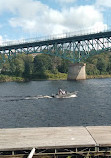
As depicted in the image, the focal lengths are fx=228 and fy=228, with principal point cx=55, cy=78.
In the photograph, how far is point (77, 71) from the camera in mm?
125438

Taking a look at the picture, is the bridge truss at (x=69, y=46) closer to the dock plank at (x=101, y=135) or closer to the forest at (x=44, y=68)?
the forest at (x=44, y=68)

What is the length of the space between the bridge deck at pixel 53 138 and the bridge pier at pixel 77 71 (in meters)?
102

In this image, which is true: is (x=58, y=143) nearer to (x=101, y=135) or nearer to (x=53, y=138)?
(x=53, y=138)

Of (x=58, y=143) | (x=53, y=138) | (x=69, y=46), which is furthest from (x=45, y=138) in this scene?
(x=69, y=46)

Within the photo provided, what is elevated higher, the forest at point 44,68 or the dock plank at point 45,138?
A: the forest at point 44,68

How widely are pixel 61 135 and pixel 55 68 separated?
14149 centimetres

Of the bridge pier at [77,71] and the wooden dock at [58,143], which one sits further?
the bridge pier at [77,71]

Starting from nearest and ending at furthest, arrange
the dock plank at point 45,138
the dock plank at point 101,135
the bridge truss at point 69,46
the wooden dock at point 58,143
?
the wooden dock at point 58,143 → the dock plank at point 45,138 → the dock plank at point 101,135 → the bridge truss at point 69,46

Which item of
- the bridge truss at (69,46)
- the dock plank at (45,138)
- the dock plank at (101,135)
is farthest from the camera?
the bridge truss at (69,46)

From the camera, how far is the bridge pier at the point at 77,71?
12453 centimetres

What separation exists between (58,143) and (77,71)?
4219 inches

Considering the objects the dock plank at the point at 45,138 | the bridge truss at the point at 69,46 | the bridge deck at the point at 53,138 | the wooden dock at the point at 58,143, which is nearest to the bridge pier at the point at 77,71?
the bridge truss at the point at 69,46

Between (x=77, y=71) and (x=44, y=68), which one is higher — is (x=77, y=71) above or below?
below

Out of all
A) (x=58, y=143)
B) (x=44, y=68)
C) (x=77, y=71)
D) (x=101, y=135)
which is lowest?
(x=58, y=143)
